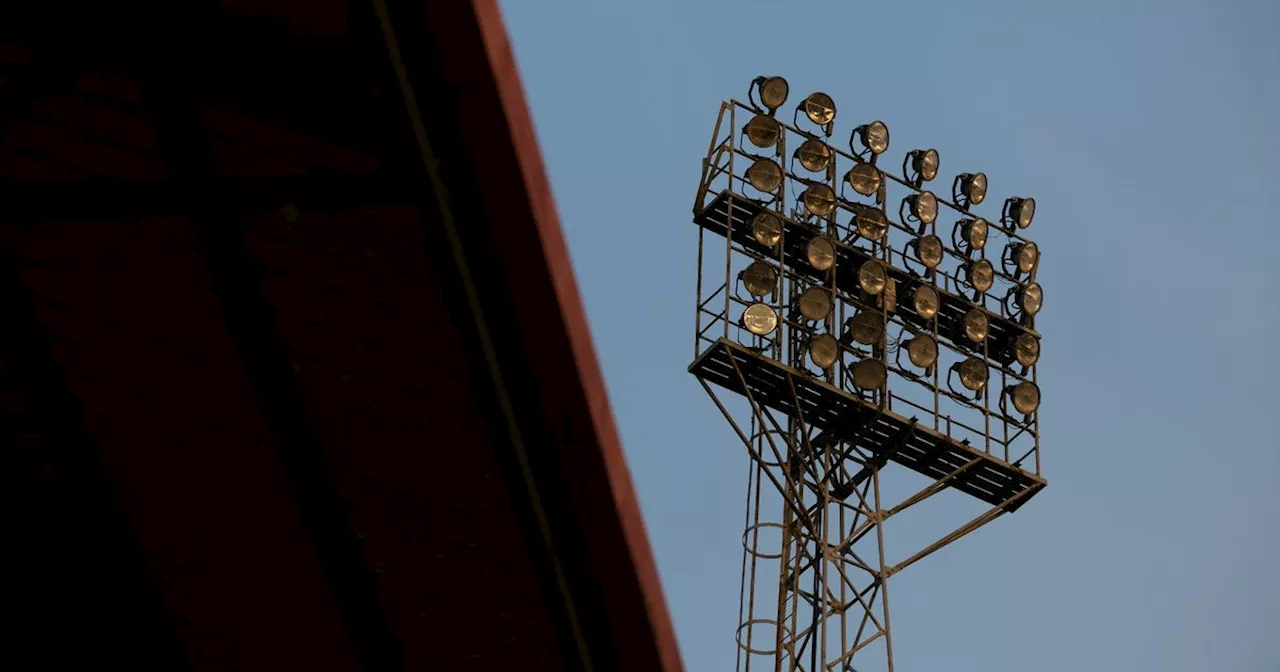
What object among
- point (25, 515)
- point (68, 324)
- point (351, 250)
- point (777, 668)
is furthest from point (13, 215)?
point (777, 668)

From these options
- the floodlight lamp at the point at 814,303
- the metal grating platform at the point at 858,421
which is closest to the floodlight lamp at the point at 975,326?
the metal grating platform at the point at 858,421

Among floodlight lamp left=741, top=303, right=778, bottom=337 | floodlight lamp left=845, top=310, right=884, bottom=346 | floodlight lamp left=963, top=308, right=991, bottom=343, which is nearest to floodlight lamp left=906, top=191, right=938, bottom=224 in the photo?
floodlight lamp left=963, top=308, right=991, bottom=343

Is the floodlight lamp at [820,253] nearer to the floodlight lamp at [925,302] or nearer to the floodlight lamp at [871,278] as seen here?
the floodlight lamp at [871,278]

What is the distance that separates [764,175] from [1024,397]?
4690 mm

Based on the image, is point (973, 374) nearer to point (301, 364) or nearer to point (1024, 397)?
point (1024, 397)

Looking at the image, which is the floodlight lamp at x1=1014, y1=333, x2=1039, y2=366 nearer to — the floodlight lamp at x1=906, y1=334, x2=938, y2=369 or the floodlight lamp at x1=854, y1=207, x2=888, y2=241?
the floodlight lamp at x1=906, y1=334, x2=938, y2=369

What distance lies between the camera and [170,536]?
715cm

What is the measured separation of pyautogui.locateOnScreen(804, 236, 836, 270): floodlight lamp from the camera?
2130 centimetres

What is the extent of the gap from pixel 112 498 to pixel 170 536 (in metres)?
0.27

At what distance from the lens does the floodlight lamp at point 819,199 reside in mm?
21625

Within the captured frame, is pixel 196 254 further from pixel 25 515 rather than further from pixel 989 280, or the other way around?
pixel 989 280

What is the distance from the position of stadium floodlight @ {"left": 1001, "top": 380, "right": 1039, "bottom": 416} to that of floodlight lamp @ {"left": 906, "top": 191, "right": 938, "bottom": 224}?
7.75ft

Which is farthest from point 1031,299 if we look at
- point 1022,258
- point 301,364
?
point 301,364

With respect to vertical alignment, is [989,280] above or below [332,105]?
above
